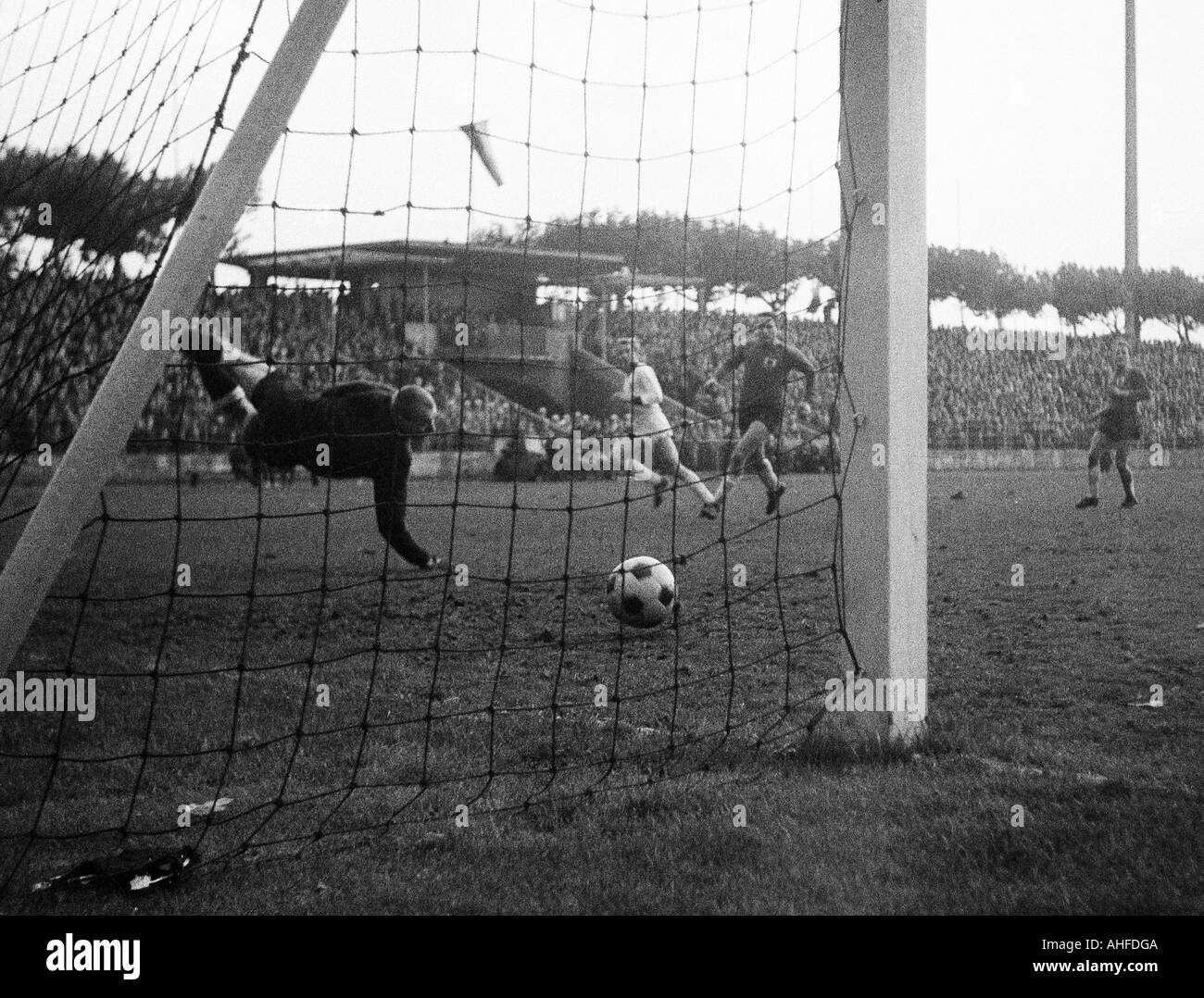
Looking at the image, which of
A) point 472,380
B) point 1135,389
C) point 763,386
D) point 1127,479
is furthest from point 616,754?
point 472,380

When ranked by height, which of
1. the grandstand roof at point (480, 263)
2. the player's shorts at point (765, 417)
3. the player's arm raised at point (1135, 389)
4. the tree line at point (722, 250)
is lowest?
the player's shorts at point (765, 417)

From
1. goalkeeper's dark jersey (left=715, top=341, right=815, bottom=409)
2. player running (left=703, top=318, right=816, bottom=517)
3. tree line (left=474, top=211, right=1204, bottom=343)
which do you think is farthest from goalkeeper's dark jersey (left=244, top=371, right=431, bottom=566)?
goalkeeper's dark jersey (left=715, top=341, right=815, bottom=409)

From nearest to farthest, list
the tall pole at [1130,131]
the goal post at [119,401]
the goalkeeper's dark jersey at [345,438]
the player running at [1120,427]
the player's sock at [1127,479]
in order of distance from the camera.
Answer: the goal post at [119,401], the goalkeeper's dark jersey at [345,438], the tall pole at [1130,131], the player's sock at [1127,479], the player running at [1120,427]

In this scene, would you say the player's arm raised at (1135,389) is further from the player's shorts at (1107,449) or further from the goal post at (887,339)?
the goal post at (887,339)

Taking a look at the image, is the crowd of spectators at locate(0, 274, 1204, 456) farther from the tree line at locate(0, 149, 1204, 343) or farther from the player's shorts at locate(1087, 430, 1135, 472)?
the player's shorts at locate(1087, 430, 1135, 472)

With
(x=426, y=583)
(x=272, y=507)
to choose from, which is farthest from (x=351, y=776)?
(x=272, y=507)

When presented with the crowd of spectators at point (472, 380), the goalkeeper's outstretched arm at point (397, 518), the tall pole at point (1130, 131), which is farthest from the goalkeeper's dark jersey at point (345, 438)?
the tall pole at point (1130, 131)

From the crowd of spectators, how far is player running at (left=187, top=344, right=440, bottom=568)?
0.29 m

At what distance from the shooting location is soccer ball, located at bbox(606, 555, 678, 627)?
186 inches

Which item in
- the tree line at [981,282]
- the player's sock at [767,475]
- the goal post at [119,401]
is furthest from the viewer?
the player's sock at [767,475]

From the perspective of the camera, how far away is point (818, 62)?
3.55 metres

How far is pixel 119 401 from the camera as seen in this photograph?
8.12 feet

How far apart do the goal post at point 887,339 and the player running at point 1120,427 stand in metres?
6.45

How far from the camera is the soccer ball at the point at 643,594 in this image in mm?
4723
